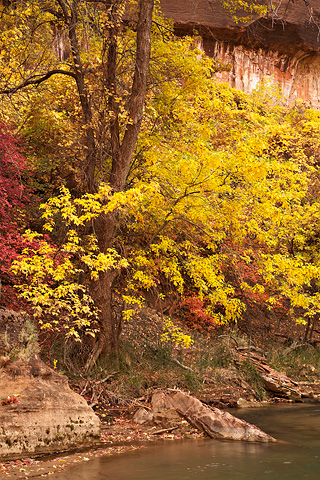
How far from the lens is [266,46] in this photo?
106 feet

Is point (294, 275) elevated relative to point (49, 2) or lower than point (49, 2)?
lower

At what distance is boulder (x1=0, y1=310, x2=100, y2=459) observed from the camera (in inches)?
269

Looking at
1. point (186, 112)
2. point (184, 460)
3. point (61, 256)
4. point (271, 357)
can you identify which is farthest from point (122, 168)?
point (271, 357)

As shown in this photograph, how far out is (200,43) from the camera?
31391 mm

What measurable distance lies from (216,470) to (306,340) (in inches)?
507

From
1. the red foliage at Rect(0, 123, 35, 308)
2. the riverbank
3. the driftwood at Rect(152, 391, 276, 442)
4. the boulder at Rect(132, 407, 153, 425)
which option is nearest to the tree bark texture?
the red foliage at Rect(0, 123, 35, 308)

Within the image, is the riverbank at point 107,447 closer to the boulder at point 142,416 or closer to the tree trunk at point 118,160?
the boulder at point 142,416

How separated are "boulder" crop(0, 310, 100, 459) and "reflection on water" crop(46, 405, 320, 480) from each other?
75cm

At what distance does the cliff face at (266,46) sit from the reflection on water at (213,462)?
84.4 ft

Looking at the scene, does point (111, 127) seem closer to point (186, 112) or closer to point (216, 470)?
point (186, 112)

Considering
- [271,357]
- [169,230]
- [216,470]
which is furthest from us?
[271,357]

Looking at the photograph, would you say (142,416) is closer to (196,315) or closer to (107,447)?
(107,447)

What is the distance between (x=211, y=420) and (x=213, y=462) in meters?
1.69

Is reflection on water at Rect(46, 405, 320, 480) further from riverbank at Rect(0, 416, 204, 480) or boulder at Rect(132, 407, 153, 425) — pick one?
boulder at Rect(132, 407, 153, 425)
